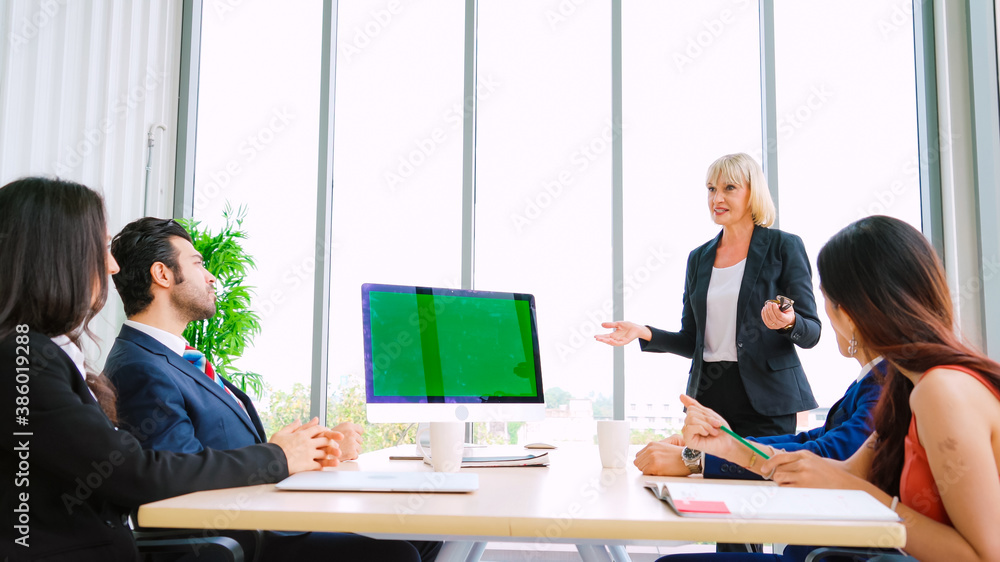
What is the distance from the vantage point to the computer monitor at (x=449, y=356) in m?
1.91

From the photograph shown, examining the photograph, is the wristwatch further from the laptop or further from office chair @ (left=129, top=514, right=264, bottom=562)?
office chair @ (left=129, top=514, right=264, bottom=562)

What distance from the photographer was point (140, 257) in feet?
7.31

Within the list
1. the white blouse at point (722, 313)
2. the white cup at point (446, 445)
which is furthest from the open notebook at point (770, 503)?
the white blouse at point (722, 313)

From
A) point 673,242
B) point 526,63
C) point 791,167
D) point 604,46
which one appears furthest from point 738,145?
point 526,63

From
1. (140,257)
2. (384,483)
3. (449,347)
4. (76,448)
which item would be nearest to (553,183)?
(449,347)

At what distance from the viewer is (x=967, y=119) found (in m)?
4.05

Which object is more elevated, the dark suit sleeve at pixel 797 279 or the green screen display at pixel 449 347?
the dark suit sleeve at pixel 797 279

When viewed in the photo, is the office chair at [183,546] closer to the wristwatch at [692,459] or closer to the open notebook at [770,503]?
the open notebook at [770,503]

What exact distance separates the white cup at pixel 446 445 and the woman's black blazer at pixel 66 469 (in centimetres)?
52

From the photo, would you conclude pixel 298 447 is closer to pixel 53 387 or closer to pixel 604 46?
pixel 53 387
